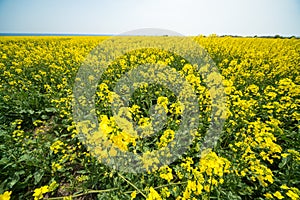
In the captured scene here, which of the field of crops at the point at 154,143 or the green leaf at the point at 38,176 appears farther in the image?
the green leaf at the point at 38,176

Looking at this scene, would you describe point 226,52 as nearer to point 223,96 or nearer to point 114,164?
point 223,96

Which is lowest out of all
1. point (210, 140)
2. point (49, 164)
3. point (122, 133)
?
point (49, 164)

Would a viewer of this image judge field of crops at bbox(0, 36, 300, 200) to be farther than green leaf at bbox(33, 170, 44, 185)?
No

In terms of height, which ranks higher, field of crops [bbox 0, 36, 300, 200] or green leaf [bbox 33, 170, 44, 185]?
field of crops [bbox 0, 36, 300, 200]

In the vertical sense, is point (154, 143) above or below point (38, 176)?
above

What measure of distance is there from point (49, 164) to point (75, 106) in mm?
1119

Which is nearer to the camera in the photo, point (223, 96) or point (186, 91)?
point (223, 96)

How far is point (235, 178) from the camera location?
2.00m

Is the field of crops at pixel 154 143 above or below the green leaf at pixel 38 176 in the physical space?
above

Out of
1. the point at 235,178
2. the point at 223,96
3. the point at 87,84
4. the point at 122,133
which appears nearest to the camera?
the point at 122,133

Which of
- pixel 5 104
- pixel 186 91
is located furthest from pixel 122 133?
pixel 5 104

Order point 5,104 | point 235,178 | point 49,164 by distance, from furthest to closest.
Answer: point 5,104, point 49,164, point 235,178

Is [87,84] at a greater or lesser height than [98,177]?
greater

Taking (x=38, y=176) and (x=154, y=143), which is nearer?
(x=38, y=176)
